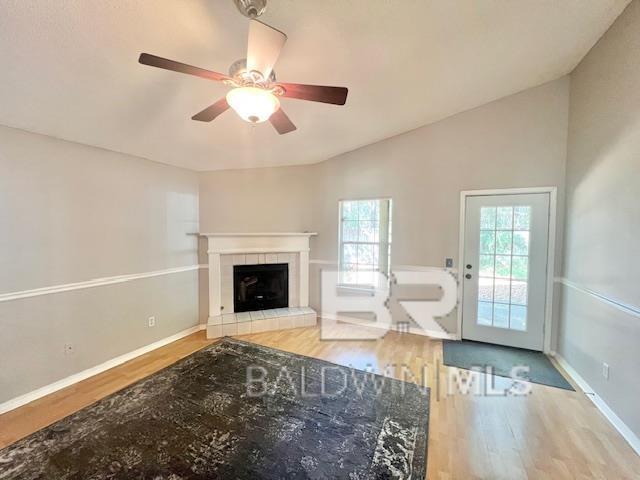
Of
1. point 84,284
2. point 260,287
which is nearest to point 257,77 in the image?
point 84,284

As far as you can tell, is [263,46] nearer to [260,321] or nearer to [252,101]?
[252,101]

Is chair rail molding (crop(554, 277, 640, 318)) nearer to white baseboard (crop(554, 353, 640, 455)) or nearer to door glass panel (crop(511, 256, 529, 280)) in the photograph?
door glass panel (crop(511, 256, 529, 280))

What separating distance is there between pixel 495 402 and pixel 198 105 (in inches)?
143

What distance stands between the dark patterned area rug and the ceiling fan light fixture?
6.75ft

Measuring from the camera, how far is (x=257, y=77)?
1501 millimetres

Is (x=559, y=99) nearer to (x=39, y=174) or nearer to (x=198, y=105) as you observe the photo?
(x=198, y=105)

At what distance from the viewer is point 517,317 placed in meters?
3.40

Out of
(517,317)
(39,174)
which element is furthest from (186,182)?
(517,317)

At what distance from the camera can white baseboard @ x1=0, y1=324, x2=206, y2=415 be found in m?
2.34

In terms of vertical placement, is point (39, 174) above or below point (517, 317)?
above

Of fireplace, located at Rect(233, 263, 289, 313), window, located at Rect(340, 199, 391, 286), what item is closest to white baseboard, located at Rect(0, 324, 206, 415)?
fireplace, located at Rect(233, 263, 289, 313)

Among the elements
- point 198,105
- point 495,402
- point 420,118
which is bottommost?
point 495,402

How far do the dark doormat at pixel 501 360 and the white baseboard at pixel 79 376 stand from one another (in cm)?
347

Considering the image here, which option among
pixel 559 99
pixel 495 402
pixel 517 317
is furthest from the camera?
pixel 517 317
